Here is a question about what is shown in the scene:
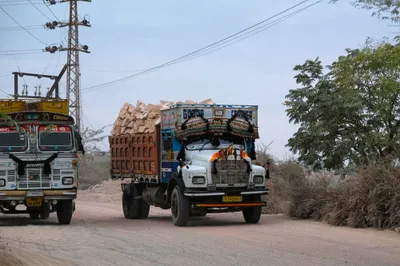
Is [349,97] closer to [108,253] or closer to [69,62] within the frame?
[108,253]

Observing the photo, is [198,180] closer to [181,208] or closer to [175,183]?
[181,208]

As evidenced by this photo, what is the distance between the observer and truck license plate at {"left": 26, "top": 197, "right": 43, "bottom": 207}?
17.3 m

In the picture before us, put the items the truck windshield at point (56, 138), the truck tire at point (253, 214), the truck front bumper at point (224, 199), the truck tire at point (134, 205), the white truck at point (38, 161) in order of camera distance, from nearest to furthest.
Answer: the truck front bumper at point (224, 199) < the white truck at point (38, 161) < the truck tire at point (253, 214) < the truck windshield at point (56, 138) < the truck tire at point (134, 205)

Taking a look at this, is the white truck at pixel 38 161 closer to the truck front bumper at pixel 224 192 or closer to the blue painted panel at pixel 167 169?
the blue painted panel at pixel 167 169

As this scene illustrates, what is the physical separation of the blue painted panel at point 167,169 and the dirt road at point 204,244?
1322mm

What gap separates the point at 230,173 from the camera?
55.9 feet

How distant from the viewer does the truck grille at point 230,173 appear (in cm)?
1692

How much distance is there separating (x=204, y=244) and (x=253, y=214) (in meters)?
4.88

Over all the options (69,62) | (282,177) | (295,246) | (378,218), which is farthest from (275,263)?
(69,62)

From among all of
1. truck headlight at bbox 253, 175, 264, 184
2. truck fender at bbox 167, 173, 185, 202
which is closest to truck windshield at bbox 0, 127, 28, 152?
truck fender at bbox 167, 173, 185, 202

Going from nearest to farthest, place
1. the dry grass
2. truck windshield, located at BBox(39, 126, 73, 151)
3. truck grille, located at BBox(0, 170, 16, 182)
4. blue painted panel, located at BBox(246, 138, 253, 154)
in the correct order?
the dry grass → truck grille, located at BBox(0, 170, 16, 182) → truck windshield, located at BBox(39, 126, 73, 151) → blue painted panel, located at BBox(246, 138, 253, 154)

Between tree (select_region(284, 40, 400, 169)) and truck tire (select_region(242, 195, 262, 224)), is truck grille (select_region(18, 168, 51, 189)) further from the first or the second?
tree (select_region(284, 40, 400, 169))

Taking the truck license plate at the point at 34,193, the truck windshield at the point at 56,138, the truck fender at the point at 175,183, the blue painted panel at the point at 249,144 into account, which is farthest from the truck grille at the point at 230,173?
the truck license plate at the point at 34,193

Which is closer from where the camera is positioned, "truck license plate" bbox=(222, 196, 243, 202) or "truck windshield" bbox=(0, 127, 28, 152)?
"truck license plate" bbox=(222, 196, 243, 202)
